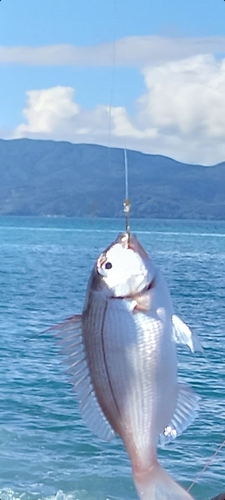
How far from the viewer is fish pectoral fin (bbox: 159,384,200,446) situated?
2.18m

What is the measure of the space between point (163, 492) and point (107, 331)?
435 mm

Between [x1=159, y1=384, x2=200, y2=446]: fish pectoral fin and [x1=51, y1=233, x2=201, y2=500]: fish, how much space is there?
0.15ft

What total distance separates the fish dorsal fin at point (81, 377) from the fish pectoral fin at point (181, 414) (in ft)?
0.52

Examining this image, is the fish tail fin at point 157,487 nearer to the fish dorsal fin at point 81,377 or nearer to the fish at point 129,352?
the fish at point 129,352

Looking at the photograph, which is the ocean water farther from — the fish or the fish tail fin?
the fish tail fin

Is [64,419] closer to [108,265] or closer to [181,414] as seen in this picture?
[181,414]

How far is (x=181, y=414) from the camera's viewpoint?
220 cm

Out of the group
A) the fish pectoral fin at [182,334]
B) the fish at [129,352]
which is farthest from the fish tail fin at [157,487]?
the fish pectoral fin at [182,334]

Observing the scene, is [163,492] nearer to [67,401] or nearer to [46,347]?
[67,401]

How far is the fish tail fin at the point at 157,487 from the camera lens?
6.74 feet

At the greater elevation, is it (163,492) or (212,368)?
(163,492)

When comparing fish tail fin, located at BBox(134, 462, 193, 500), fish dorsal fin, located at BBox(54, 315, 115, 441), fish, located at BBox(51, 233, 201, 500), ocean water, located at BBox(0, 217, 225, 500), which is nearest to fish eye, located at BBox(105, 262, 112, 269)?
fish, located at BBox(51, 233, 201, 500)

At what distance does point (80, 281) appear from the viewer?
96.1 ft

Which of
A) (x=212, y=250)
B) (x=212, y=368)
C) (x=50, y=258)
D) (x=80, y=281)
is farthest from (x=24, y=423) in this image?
(x=212, y=250)
